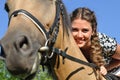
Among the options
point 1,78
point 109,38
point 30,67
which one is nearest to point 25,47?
point 30,67

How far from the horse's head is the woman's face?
3.41 feet

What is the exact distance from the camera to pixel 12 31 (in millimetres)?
4230

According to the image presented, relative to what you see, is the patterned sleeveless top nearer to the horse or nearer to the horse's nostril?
the horse

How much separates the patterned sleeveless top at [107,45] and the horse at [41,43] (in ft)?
4.14

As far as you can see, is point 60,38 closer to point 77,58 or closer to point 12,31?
point 77,58

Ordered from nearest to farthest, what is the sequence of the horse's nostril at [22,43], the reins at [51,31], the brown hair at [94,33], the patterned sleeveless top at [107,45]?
1. the horse's nostril at [22,43]
2. the reins at [51,31]
3. the brown hair at [94,33]
4. the patterned sleeveless top at [107,45]

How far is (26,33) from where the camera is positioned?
4.23 m

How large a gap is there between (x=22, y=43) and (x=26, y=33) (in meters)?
0.15

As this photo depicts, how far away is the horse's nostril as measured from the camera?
4109mm

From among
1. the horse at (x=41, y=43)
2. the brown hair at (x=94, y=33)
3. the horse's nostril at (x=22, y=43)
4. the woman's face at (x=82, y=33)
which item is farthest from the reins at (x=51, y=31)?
the woman's face at (x=82, y=33)

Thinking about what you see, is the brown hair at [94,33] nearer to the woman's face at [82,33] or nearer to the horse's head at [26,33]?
the woman's face at [82,33]

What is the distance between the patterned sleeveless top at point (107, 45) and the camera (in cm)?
642

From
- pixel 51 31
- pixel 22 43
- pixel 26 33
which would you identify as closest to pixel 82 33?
pixel 51 31

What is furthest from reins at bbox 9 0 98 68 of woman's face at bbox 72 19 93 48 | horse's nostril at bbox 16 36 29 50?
woman's face at bbox 72 19 93 48
